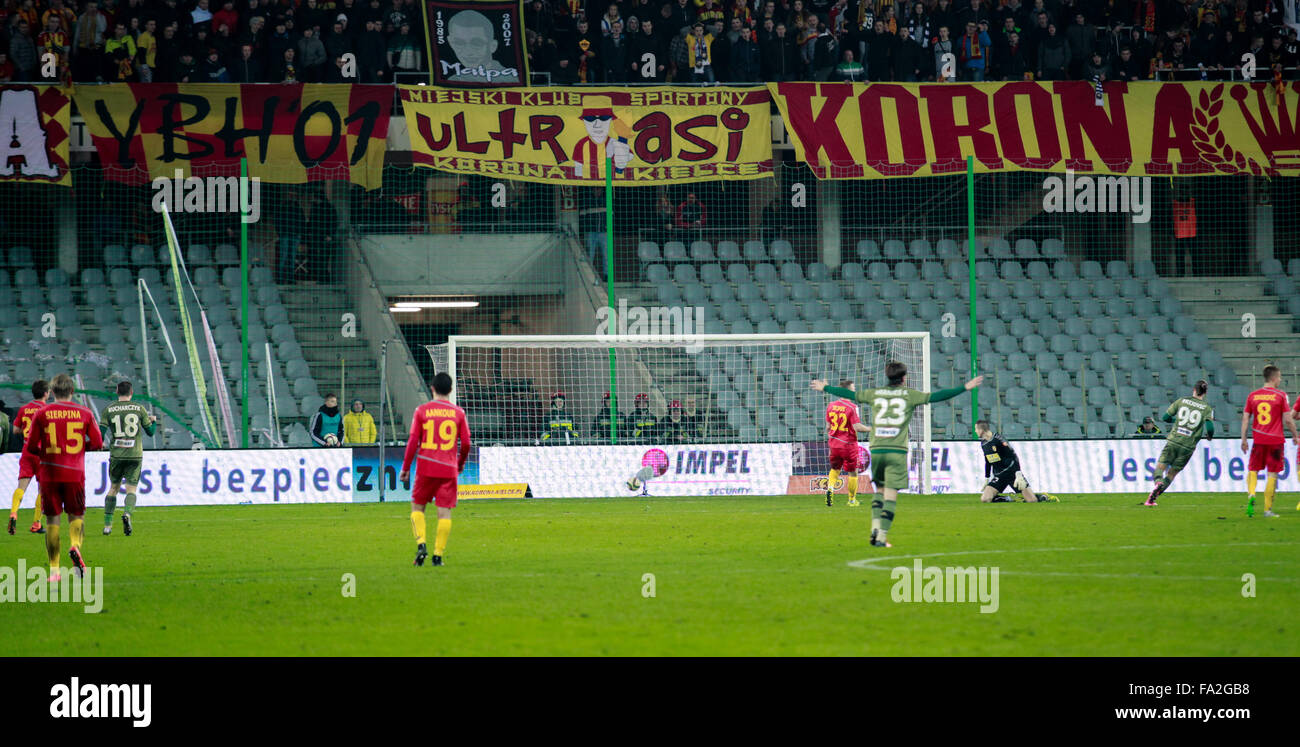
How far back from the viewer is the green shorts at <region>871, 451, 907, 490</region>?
1403 cm

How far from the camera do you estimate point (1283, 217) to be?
32.2 meters

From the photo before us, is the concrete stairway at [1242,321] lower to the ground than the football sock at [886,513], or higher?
higher

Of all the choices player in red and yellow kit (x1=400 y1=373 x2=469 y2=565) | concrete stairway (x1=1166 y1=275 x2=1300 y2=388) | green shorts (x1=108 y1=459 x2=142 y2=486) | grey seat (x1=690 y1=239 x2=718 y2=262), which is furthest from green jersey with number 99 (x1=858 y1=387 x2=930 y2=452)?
concrete stairway (x1=1166 y1=275 x2=1300 y2=388)

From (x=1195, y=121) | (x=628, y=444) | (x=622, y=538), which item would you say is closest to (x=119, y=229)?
(x=628, y=444)

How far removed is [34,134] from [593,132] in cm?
1069

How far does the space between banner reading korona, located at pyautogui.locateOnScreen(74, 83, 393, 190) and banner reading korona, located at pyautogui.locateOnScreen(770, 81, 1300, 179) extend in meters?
8.38

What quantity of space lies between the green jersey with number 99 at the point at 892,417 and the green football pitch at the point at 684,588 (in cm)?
106

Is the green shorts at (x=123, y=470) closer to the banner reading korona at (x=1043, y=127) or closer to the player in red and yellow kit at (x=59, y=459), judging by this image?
the player in red and yellow kit at (x=59, y=459)

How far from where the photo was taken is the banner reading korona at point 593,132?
2828 centimetres

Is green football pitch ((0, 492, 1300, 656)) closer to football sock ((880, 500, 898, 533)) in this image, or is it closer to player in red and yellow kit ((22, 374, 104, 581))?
football sock ((880, 500, 898, 533))

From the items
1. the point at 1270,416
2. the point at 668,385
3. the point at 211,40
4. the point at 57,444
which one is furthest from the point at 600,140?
the point at 57,444

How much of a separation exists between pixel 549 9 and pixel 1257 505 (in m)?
17.5

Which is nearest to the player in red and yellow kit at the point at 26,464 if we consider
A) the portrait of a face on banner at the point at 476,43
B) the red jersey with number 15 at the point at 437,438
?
the red jersey with number 15 at the point at 437,438

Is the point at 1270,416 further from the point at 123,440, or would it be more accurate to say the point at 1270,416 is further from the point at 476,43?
the point at 476,43
